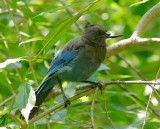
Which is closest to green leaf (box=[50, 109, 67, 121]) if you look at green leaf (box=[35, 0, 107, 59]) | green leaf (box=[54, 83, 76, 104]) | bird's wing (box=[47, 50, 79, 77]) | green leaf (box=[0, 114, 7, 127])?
green leaf (box=[54, 83, 76, 104])

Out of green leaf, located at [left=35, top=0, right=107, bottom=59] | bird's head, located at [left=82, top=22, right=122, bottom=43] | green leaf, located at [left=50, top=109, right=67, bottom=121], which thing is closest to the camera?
green leaf, located at [left=35, top=0, right=107, bottom=59]

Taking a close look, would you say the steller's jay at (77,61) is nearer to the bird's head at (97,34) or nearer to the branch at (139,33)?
the bird's head at (97,34)

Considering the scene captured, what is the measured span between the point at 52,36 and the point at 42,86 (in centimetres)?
145

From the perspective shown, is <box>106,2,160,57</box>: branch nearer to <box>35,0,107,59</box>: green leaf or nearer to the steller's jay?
→ the steller's jay

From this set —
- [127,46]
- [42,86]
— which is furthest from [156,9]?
[42,86]

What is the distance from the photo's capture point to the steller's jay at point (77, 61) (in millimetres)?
4168

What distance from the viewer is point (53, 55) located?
4.79 metres

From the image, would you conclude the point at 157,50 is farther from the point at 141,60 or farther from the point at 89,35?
the point at 89,35

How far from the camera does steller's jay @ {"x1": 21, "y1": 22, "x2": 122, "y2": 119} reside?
417 centimetres

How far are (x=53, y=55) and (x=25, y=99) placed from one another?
2.28 m

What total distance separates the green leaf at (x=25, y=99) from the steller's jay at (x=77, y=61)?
4.43 feet

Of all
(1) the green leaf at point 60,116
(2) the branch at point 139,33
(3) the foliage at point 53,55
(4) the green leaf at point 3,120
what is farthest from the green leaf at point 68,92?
(4) the green leaf at point 3,120

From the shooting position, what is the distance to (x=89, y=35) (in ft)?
15.0

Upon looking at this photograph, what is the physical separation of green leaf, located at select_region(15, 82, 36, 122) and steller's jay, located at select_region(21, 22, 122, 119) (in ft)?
4.43
